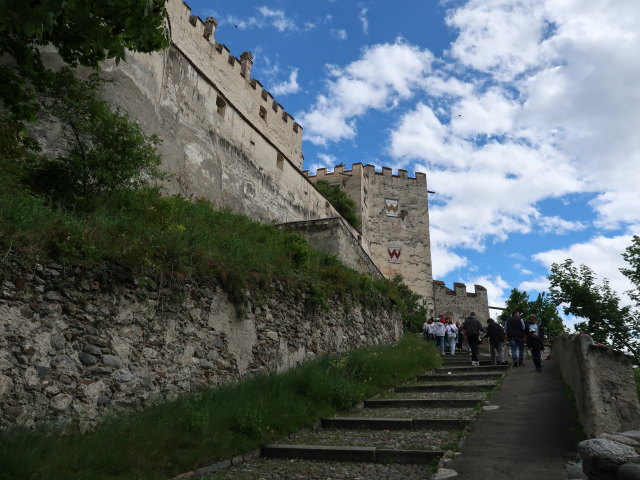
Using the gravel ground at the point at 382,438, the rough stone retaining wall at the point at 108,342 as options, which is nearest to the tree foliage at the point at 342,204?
the rough stone retaining wall at the point at 108,342

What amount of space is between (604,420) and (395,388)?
5.13 m

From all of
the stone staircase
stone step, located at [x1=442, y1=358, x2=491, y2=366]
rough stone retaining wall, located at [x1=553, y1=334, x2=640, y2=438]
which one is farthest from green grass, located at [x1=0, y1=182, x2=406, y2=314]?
rough stone retaining wall, located at [x1=553, y1=334, x2=640, y2=438]

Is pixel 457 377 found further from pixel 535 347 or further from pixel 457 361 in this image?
pixel 457 361

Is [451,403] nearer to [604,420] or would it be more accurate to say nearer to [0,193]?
[604,420]

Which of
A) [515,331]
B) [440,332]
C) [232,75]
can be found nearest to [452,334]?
[440,332]

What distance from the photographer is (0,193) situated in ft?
20.0

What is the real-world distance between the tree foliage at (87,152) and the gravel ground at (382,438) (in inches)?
214

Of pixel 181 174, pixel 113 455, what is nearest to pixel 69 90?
pixel 181 174

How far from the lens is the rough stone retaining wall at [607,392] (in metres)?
5.38

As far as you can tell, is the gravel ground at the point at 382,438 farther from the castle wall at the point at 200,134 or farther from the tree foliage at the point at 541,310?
the tree foliage at the point at 541,310

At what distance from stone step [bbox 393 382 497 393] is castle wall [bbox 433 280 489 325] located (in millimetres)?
23808

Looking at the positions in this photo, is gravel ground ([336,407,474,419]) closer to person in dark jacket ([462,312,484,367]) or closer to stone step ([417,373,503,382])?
stone step ([417,373,503,382])

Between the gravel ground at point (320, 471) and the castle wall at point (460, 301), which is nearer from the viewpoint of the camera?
the gravel ground at point (320, 471)

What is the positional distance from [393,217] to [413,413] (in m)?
29.4
